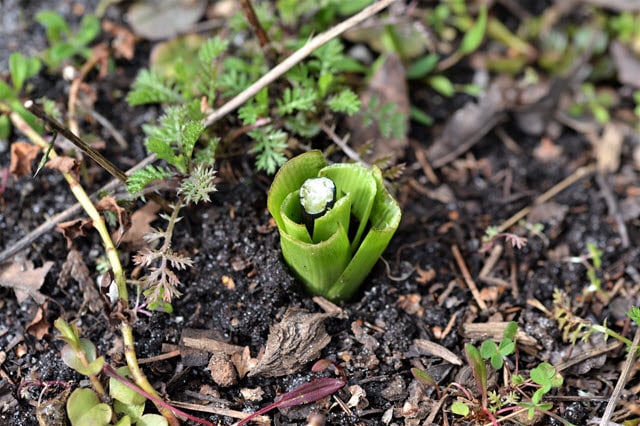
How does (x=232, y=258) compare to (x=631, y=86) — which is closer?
(x=232, y=258)

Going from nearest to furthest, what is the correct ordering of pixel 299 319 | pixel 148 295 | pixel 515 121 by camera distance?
1. pixel 148 295
2. pixel 299 319
3. pixel 515 121

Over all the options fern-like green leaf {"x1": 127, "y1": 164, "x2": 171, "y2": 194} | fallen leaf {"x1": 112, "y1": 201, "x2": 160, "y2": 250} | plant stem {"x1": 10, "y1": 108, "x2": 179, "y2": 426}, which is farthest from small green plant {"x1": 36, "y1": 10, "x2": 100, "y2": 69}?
fern-like green leaf {"x1": 127, "y1": 164, "x2": 171, "y2": 194}

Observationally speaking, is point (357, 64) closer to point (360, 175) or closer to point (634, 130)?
point (360, 175)

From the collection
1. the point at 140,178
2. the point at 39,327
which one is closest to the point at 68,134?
the point at 140,178

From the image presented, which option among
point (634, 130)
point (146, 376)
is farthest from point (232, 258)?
point (634, 130)

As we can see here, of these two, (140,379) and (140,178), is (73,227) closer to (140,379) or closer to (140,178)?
(140,178)

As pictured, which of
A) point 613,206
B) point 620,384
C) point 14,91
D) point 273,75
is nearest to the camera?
point 620,384

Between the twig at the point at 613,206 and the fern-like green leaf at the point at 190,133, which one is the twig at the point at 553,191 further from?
the fern-like green leaf at the point at 190,133

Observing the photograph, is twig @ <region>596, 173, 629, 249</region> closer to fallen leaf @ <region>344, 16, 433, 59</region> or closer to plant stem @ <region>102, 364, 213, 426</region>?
fallen leaf @ <region>344, 16, 433, 59</region>
